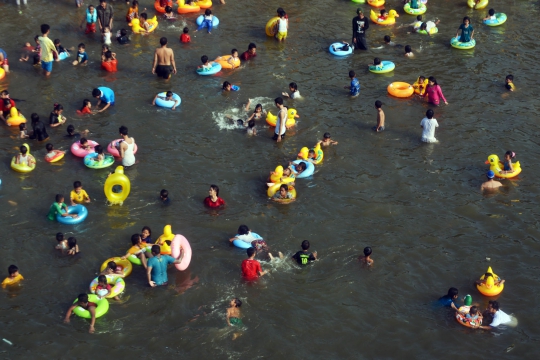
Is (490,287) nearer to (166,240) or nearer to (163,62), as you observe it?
(166,240)

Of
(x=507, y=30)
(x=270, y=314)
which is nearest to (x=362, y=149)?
(x=270, y=314)

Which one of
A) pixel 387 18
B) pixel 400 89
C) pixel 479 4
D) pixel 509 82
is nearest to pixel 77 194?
pixel 400 89

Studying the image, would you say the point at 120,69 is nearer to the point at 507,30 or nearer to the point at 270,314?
the point at 270,314

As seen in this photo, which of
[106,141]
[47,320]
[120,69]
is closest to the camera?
[47,320]

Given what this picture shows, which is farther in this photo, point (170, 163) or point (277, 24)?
point (277, 24)

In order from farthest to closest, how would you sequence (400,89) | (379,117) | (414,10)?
(414,10), (400,89), (379,117)

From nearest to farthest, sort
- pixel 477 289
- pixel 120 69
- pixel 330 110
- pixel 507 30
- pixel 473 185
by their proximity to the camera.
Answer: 1. pixel 477 289
2. pixel 473 185
3. pixel 330 110
4. pixel 120 69
5. pixel 507 30
